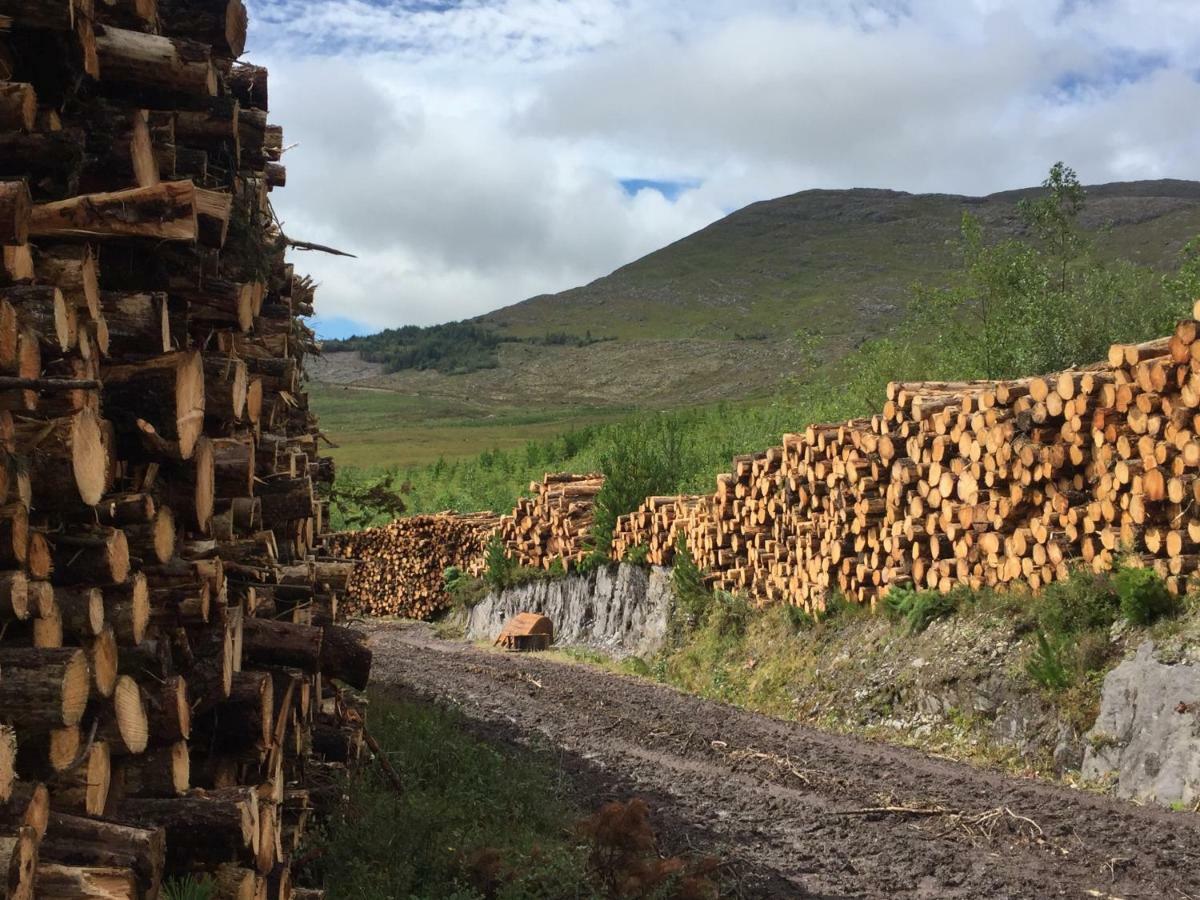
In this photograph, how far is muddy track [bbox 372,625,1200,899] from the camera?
20.5 feet

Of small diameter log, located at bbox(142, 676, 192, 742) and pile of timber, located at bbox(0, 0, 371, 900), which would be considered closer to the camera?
pile of timber, located at bbox(0, 0, 371, 900)

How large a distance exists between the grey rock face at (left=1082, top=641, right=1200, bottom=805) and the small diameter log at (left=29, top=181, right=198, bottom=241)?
6.90m

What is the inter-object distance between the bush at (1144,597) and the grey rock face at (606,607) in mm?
9104

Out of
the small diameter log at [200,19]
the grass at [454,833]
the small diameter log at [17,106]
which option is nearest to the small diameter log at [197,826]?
the grass at [454,833]

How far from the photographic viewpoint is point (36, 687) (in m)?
3.68

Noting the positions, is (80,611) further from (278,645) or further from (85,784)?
(278,645)

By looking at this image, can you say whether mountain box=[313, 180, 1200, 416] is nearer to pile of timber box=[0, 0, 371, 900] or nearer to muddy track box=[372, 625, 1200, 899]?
muddy track box=[372, 625, 1200, 899]

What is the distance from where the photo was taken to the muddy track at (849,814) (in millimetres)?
6258

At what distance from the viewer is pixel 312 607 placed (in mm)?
7273

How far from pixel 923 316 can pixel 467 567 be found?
11.8m

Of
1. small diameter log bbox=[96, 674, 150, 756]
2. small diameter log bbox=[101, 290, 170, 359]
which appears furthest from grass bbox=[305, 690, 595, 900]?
small diameter log bbox=[101, 290, 170, 359]

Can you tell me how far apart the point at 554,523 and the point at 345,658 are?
17.0m

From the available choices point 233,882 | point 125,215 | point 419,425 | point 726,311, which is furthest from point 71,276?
point 726,311

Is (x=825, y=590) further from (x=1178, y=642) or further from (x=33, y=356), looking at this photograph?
(x=33, y=356)
